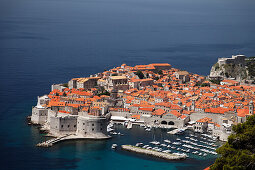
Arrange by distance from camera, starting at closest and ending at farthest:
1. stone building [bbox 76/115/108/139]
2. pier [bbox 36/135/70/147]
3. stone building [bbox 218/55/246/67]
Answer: pier [bbox 36/135/70/147] → stone building [bbox 76/115/108/139] → stone building [bbox 218/55/246/67]

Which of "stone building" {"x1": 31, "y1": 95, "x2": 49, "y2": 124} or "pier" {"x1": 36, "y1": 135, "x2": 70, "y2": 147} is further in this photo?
"stone building" {"x1": 31, "y1": 95, "x2": 49, "y2": 124}

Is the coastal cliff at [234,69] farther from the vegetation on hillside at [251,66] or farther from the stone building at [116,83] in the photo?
the stone building at [116,83]

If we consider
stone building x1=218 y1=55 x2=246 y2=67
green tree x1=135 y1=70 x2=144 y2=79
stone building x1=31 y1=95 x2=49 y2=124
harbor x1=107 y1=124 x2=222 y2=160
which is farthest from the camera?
stone building x1=218 y1=55 x2=246 y2=67

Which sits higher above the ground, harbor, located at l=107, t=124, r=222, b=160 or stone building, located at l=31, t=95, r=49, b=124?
stone building, located at l=31, t=95, r=49, b=124

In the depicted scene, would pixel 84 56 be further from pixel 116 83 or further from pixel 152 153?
pixel 152 153

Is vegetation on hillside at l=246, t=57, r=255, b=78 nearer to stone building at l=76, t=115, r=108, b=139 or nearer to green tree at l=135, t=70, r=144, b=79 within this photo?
green tree at l=135, t=70, r=144, b=79

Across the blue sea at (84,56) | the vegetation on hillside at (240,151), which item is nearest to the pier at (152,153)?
the blue sea at (84,56)

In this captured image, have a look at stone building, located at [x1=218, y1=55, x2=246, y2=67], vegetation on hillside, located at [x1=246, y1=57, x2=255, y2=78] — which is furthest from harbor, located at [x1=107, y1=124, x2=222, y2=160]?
stone building, located at [x1=218, y1=55, x2=246, y2=67]

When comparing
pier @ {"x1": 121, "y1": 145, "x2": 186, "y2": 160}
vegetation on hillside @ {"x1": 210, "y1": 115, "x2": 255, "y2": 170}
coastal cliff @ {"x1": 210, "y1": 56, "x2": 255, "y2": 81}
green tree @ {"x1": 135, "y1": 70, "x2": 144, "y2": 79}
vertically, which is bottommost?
pier @ {"x1": 121, "y1": 145, "x2": 186, "y2": 160}
